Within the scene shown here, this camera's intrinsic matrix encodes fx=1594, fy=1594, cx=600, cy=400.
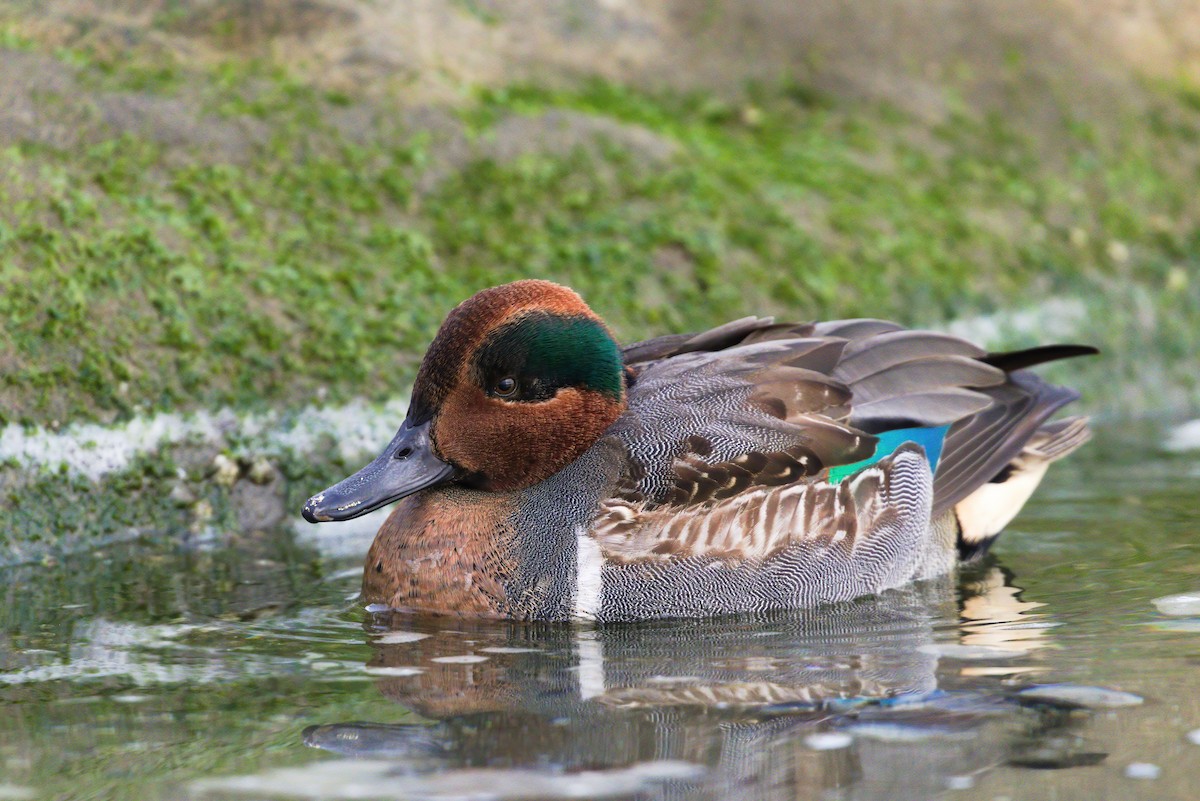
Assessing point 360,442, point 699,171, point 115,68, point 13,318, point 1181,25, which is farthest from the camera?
point 1181,25

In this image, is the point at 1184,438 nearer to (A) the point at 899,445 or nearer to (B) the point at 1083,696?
(A) the point at 899,445

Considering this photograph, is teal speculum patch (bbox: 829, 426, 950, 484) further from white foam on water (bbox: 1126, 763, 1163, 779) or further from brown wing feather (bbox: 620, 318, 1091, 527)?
white foam on water (bbox: 1126, 763, 1163, 779)

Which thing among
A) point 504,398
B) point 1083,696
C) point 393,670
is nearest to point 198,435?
point 504,398

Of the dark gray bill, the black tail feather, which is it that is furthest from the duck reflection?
the black tail feather

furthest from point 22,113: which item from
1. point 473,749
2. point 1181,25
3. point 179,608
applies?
point 1181,25

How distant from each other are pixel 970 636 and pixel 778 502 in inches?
33.4

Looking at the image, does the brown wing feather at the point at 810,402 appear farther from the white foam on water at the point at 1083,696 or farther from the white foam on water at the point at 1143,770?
the white foam on water at the point at 1143,770

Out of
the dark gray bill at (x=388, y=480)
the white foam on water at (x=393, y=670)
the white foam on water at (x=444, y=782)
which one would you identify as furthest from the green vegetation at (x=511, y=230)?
the white foam on water at (x=444, y=782)

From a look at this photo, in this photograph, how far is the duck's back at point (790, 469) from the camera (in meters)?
5.48

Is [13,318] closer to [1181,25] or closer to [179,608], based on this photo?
[179,608]

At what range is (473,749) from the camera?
4129 mm

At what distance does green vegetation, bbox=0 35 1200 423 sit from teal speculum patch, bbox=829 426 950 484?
7.56 feet

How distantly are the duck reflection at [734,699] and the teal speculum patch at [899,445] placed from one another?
1.61 ft

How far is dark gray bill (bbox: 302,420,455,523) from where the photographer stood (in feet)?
18.0
